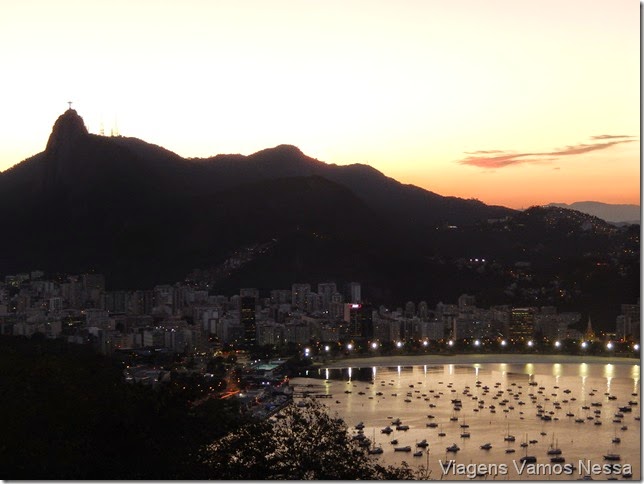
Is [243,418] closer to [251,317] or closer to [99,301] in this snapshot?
[251,317]

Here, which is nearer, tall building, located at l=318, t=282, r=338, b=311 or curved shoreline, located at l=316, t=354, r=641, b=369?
curved shoreline, located at l=316, t=354, r=641, b=369

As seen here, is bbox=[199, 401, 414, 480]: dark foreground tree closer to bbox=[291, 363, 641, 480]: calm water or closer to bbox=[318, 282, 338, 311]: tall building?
bbox=[291, 363, 641, 480]: calm water

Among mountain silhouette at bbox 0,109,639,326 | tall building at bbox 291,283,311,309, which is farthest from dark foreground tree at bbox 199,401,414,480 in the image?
tall building at bbox 291,283,311,309

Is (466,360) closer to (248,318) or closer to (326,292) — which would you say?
(248,318)

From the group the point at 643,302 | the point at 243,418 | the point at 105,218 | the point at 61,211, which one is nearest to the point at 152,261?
the point at 105,218

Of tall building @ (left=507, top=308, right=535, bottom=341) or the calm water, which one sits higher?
tall building @ (left=507, top=308, right=535, bottom=341)

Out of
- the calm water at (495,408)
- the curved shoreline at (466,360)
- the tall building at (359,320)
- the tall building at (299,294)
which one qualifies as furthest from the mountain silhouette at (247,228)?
the calm water at (495,408)
